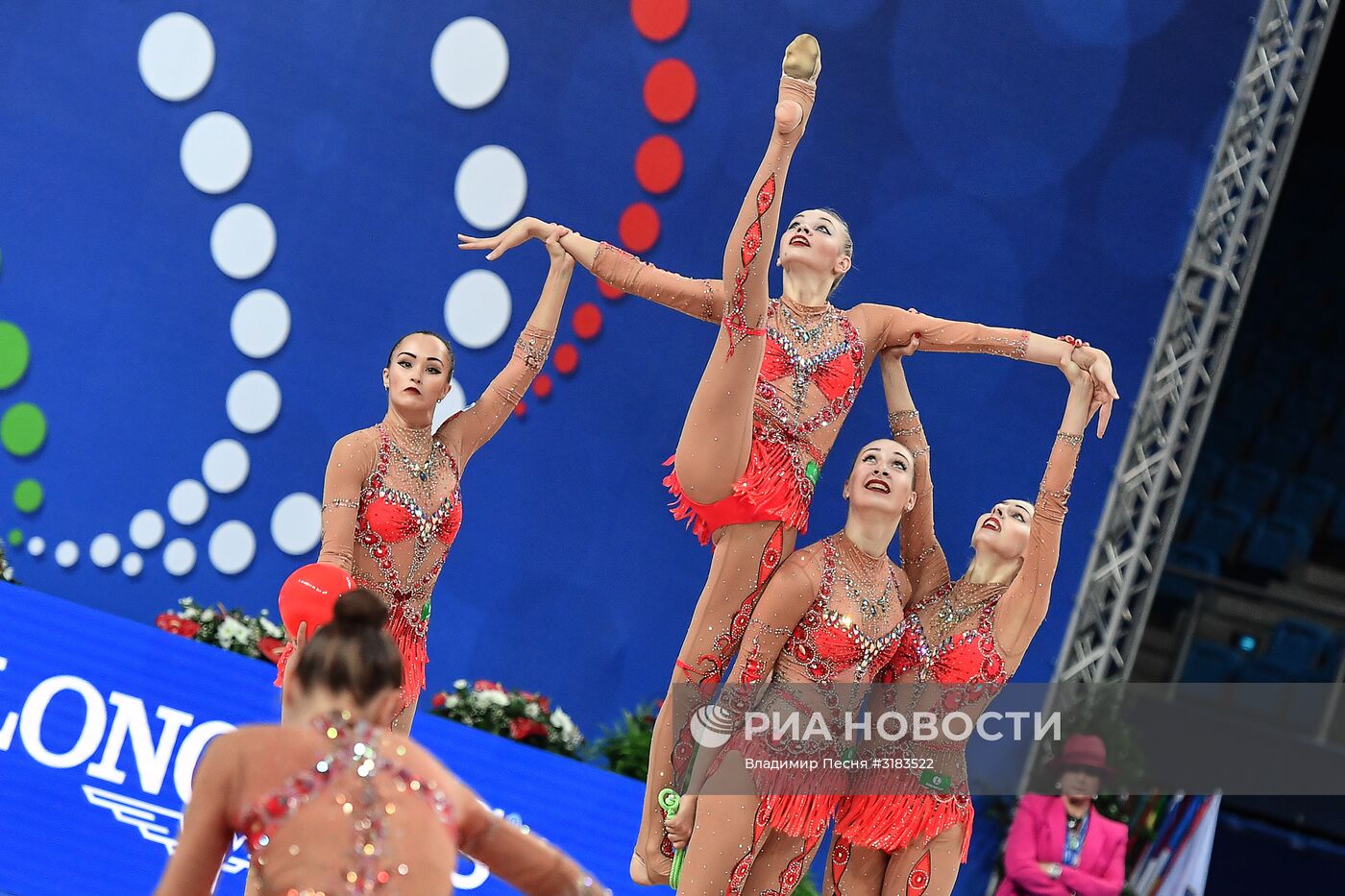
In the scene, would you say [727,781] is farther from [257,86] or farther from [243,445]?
[257,86]

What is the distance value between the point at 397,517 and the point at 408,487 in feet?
0.32

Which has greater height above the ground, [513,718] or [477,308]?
[477,308]

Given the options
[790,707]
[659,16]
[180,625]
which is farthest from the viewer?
[659,16]

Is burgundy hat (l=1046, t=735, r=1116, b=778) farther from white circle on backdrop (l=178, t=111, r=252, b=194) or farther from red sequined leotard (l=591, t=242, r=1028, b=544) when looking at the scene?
white circle on backdrop (l=178, t=111, r=252, b=194)

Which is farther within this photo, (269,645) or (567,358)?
(567,358)

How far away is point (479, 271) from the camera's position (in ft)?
22.4

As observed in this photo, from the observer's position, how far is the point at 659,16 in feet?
21.6

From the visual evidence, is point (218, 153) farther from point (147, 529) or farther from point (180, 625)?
point (180, 625)

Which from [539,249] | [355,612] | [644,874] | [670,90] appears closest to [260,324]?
[539,249]

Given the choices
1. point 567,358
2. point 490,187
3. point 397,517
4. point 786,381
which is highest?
point 490,187

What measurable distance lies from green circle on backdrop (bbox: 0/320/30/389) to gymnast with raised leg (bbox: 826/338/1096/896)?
512cm

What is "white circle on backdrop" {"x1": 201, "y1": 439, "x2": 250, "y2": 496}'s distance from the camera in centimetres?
706

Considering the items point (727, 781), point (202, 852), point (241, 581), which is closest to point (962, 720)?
point (727, 781)

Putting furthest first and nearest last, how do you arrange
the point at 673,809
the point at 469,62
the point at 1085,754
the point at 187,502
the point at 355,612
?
the point at 187,502
the point at 469,62
the point at 1085,754
the point at 673,809
the point at 355,612
